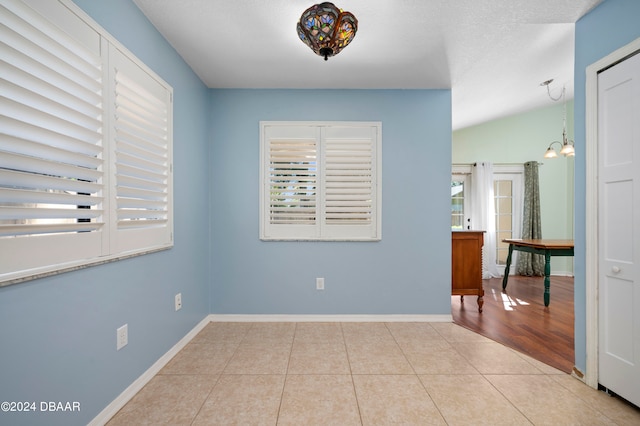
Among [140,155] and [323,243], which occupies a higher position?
[140,155]

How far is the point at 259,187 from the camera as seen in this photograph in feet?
10.5

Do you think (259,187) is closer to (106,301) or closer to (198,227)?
(198,227)

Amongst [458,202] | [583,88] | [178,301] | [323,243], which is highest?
[583,88]

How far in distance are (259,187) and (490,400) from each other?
104 inches

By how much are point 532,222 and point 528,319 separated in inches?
113

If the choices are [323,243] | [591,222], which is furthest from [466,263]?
[323,243]

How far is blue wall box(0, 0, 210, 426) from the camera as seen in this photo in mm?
1192

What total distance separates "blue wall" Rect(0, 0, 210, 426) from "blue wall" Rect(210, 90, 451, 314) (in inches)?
9.8

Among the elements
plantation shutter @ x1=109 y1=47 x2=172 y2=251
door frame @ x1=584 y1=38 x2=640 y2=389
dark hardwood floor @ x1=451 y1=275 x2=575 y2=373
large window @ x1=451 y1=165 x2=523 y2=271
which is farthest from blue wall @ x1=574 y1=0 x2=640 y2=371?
large window @ x1=451 y1=165 x2=523 y2=271

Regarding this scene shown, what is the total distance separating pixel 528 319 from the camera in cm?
325

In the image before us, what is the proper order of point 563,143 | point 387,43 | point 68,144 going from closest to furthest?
point 68,144 < point 387,43 < point 563,143

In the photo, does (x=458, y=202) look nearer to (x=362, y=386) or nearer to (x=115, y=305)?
(x=362, y=386)

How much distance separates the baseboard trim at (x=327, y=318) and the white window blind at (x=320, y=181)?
852mm

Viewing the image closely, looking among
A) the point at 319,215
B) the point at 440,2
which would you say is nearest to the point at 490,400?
the point at 319,215
